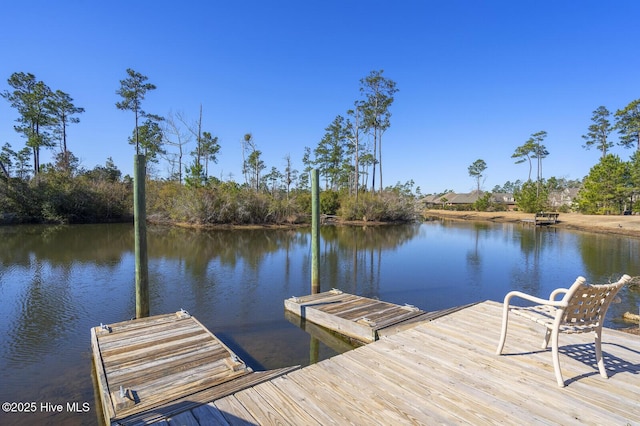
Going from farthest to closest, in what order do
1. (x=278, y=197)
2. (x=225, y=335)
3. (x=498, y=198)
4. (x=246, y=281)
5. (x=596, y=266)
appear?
1. (x=498, y=198)
2. (x=278, y=197)
3. (x=596, y=266)
4. (x=246, y=281)
5. (x=225, y=335)

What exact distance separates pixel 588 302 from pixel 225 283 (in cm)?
744

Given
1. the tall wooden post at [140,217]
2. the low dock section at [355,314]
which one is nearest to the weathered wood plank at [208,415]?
the low dock section at [355,314]

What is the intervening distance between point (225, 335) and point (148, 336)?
50.1 inches

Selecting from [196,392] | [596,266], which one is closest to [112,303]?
[196,392]

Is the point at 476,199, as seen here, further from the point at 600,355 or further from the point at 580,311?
the point at 580,311

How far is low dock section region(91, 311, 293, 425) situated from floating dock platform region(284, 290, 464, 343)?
6.33 ft

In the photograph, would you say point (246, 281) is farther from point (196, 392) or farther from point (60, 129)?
point (60, 129)

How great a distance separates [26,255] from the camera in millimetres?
11484

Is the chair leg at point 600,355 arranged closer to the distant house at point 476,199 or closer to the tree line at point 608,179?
the tree line at point 608,179

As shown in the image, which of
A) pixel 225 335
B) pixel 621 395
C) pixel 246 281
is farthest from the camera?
pixel 246 281

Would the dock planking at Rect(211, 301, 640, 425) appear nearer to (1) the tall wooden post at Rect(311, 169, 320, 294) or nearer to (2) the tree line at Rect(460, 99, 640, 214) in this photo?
(1) the tall wooden post at Rect(311, 169, 320, 294)

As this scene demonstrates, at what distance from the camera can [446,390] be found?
2.47 metres

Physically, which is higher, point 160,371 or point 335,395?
point 335,395

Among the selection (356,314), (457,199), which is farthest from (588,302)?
(457,199)
